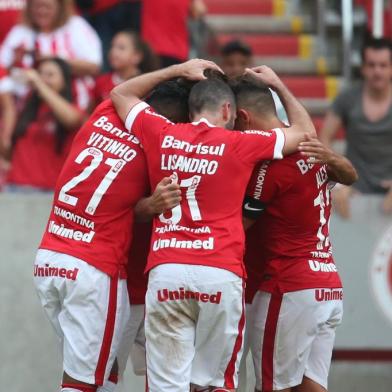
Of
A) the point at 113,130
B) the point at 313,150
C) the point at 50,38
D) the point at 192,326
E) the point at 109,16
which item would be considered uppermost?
the point at 109,16

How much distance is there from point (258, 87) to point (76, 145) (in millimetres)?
1115

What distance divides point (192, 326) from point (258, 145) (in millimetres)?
1047

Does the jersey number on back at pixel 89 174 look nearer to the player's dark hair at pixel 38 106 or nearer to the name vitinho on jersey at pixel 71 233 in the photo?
the name vitinho on jersey at pixel 71 233

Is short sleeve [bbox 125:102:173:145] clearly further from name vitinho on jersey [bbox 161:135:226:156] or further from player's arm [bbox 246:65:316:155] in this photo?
player's arm [bbox 246:65:316:155]

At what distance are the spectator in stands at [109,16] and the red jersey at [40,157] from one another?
1.58m

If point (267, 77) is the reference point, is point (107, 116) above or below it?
below

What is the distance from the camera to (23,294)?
9.70 metres

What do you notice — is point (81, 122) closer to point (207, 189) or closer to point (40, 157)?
point (40, 157)

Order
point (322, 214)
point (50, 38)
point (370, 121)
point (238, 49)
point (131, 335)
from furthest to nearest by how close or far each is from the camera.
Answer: point (50, 38) → point (238, 49) → point (370, 121) → point (131, 335) → point (322, 214)

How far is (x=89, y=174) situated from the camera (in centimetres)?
752

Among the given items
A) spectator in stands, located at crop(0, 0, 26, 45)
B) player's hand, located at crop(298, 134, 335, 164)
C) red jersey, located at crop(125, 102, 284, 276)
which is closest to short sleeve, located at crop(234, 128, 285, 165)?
red jersey, located at crop(125, 102, 284, 276)

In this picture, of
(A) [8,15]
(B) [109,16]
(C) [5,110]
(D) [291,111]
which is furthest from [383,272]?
(A) [8,15]

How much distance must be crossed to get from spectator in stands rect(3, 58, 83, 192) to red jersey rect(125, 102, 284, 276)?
9.54 ft

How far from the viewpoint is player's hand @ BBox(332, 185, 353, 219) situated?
30.3 feet
